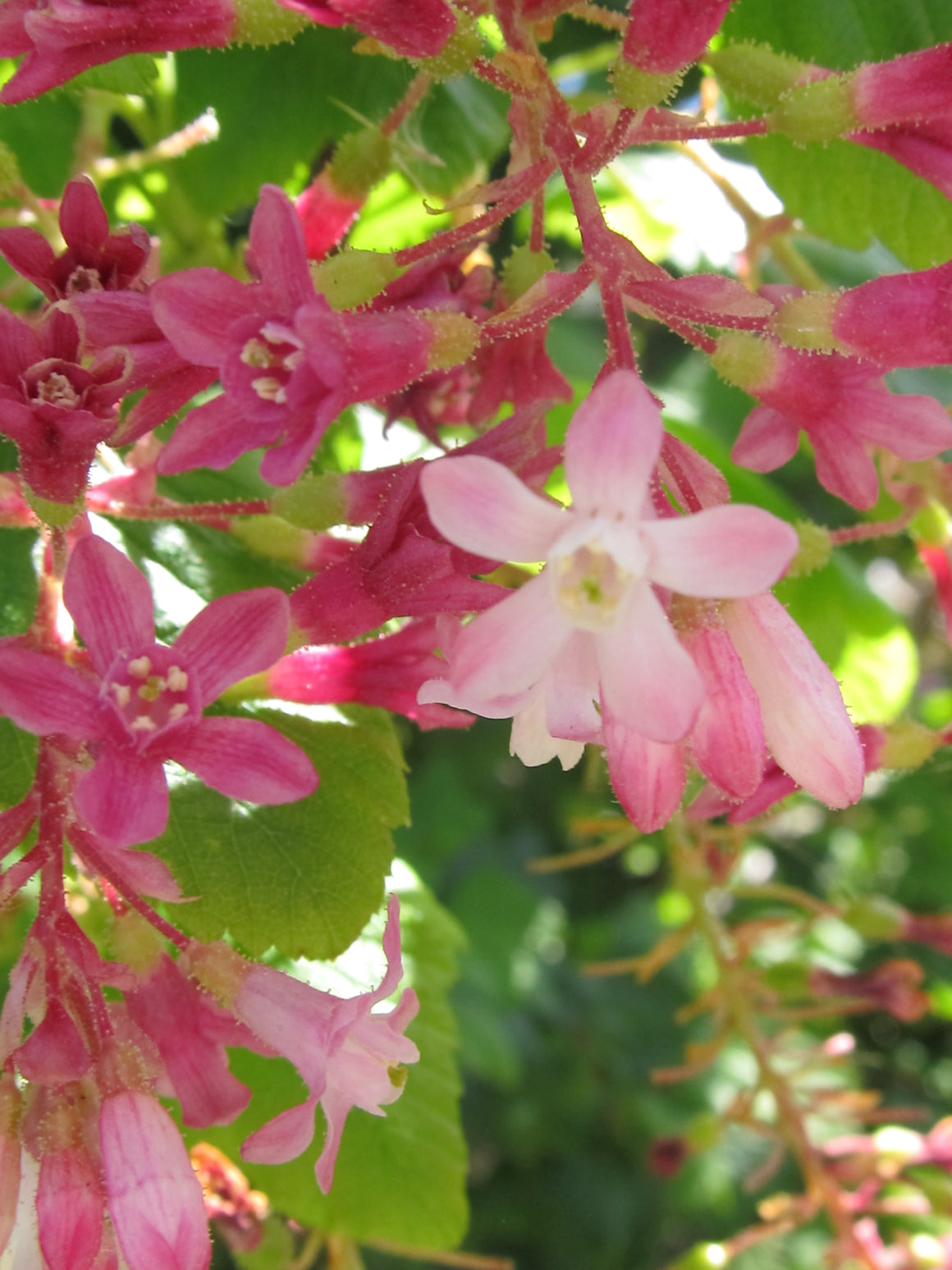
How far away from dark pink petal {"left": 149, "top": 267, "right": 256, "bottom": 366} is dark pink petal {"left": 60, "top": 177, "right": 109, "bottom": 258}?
0.15m

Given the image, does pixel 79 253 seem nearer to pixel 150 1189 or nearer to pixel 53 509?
pixel 53 509

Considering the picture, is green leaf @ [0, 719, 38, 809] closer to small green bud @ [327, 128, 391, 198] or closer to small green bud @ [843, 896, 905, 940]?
small green bud @ [327, 128, 391, 198]

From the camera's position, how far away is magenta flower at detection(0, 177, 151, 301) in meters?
0.72

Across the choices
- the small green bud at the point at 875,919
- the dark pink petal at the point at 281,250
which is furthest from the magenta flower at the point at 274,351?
the small green bud at the point at 875,919

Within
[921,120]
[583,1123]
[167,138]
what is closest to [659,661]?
[921,120]

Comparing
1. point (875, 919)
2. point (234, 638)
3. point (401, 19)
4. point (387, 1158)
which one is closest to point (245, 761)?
point (234, 638)

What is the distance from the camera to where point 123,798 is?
602mm

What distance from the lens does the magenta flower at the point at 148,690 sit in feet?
2.04

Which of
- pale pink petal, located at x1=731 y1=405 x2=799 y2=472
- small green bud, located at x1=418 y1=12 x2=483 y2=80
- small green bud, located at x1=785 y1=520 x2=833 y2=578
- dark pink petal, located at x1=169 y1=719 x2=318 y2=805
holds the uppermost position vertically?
small green bud, located at x1=418 y1=12 x2=483 y2=80

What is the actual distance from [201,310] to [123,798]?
0.24 m

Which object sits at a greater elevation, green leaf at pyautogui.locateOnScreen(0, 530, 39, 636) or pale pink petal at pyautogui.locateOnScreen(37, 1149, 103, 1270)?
green leaf at pyautogui.locateOnScreen(0, 530, 39, 636)

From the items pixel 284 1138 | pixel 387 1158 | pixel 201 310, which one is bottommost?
pixel 387 1158

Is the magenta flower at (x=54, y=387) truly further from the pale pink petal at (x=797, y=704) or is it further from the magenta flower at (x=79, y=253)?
the pale pink petal at (x=797, y=704)

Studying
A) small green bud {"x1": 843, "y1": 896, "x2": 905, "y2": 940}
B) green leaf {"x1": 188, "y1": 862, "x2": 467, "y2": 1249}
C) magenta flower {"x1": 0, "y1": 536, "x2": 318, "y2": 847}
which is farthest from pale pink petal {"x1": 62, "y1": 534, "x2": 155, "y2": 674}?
small green bud {"x1": 843, "y1": 896, "x2": 905, "y2": 940}
